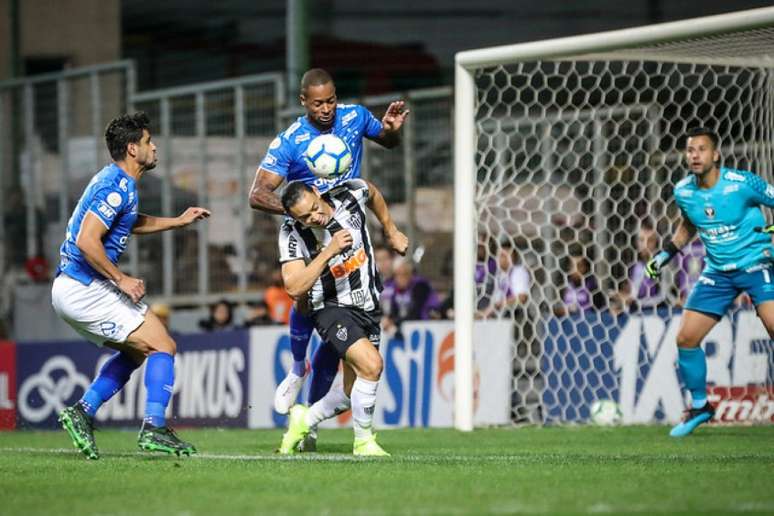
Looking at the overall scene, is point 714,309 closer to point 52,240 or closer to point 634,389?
point 634,389

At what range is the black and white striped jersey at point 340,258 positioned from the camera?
30.0 feet

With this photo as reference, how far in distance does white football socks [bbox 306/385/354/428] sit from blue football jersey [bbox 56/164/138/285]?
1.59 metres

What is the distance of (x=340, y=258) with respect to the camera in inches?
360

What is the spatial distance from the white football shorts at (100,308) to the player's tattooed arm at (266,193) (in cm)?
100

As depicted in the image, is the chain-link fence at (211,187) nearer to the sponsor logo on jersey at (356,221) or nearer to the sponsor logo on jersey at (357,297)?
the sponsor logo on jersey at (356,221)

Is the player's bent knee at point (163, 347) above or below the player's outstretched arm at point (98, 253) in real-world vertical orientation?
below

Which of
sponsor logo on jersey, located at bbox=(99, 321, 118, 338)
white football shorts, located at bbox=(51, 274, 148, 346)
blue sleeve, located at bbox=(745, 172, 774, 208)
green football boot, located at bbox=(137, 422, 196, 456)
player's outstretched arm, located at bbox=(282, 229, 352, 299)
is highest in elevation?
blue sleeve, located at bbox=(745, 172, 774, 208)

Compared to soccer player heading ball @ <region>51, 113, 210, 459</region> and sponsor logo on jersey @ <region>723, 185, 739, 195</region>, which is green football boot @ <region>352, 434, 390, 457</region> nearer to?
soccer player heading ball @ <region>51, 113, 210, 459</region>

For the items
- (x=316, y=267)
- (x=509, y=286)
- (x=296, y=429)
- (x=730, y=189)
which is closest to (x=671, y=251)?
(x=730, y=189)

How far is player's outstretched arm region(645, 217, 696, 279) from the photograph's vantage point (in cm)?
1114

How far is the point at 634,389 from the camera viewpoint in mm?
13773

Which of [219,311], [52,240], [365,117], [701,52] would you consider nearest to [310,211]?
[365,117]

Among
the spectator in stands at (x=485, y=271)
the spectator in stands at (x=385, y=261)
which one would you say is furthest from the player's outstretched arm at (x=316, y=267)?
the spectator in stands at (x=385, y=261)

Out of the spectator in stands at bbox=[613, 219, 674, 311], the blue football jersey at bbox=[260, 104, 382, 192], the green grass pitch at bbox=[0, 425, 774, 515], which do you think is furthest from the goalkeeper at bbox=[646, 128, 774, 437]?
the blue football jersey at bbox=[260, 104, 382, 192]
